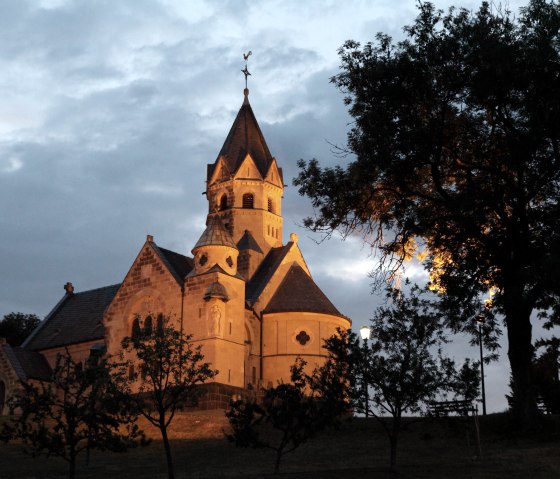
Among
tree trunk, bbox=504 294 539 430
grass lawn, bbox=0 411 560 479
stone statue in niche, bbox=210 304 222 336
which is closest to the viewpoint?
grass lawn, bbox=0 411 560 479

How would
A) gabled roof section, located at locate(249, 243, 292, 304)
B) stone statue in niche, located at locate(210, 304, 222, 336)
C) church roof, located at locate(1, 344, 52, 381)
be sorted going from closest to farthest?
1. stone statue in niche, located at locate(210, 304, 222, 336)
2. church roof, located at locate(1, 344, 52, 381)
3. gabled roof section, located at locate(249, 243, 292, 304)

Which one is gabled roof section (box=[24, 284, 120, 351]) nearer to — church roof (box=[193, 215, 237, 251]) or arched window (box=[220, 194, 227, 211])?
arched window (box=[220, 194, 227, 211])

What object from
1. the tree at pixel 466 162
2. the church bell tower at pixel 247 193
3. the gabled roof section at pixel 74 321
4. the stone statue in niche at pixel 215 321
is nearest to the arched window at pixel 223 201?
the church bell tower at pixel 247 193

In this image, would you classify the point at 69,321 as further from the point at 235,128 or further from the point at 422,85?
the point at 422,85

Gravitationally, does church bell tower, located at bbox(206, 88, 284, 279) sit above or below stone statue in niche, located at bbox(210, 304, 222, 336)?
above

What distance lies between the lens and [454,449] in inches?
1345

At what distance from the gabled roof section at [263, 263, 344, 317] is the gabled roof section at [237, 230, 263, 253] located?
3518mm

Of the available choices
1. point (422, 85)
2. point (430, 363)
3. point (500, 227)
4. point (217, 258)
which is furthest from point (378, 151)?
point (217, 258)

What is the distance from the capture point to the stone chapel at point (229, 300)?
57.0 m

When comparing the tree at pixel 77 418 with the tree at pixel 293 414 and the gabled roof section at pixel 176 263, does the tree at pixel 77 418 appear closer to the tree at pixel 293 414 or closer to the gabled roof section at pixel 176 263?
the tree at pixel 293 414

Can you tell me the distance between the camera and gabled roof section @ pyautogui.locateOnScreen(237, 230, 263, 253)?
6756 centimetres

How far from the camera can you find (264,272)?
218ft

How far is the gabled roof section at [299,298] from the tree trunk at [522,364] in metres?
27.7

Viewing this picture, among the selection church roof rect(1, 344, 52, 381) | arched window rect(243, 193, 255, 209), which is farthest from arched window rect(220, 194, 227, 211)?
church roof rect(1, 344, 52, 381)
